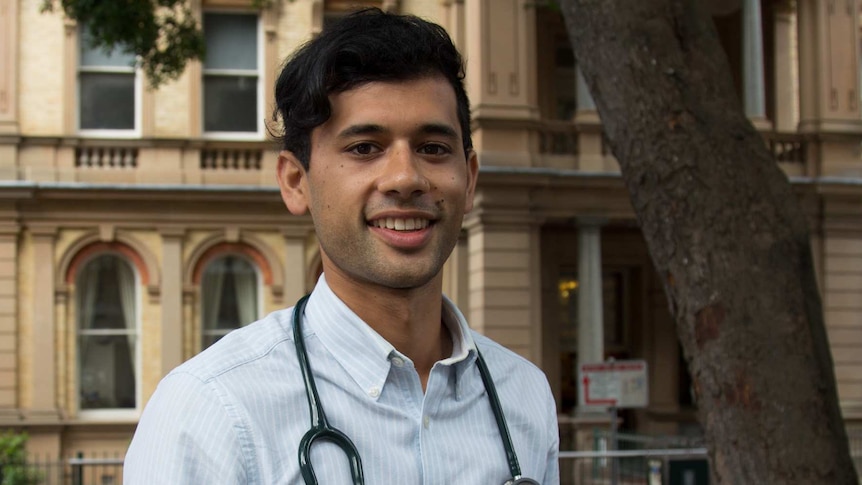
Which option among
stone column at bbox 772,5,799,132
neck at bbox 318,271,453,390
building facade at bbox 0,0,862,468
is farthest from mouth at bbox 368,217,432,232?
stone column at bbox 772,5,799,132

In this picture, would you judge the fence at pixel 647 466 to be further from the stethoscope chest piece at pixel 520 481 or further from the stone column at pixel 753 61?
the stethoscope chest piece at pixel 520 481

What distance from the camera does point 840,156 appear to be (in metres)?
19.2

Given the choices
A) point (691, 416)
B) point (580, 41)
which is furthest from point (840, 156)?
point (580, 41)

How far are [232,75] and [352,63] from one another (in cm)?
1740

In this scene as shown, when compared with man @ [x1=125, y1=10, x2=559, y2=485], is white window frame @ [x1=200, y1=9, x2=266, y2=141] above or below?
above

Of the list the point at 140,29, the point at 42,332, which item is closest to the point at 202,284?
the point at 42,332

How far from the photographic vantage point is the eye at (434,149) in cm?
219

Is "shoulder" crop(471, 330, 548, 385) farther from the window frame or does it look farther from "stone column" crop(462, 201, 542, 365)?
the window frame

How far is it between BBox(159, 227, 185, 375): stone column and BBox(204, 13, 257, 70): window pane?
296 cm

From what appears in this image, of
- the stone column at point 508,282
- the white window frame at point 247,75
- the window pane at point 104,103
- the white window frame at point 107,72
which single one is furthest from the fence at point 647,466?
the window pane at point 104,103

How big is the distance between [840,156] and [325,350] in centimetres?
1853

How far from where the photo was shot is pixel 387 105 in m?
2.13

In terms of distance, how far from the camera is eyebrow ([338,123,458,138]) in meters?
2.12

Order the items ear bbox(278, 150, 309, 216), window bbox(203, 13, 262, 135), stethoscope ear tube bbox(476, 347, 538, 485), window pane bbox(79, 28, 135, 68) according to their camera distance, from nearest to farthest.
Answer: stethoscope ear tube bbox(476, 347, 538, 485) → ear bbox(278, 150, 309, 216) → window pane bbox(79, 28, 135, 68) → window bbox(203, 13, 262, 135)
